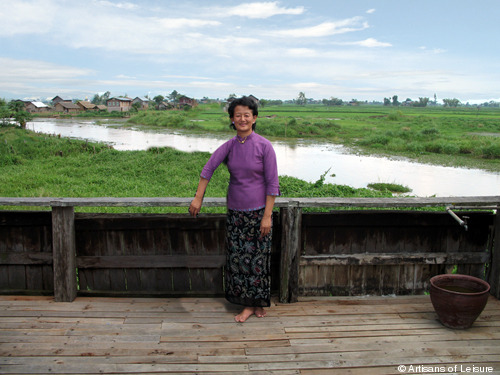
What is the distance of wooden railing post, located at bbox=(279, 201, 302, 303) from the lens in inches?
123

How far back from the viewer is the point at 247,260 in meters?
2.89

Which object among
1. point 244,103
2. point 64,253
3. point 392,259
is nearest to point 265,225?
point 244,103

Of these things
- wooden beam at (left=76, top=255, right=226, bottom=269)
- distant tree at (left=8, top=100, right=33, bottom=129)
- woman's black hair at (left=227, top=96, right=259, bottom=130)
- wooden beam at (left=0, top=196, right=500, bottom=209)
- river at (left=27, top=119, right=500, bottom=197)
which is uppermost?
distant tree at (left=8, top=100, right=33, bottom=129)

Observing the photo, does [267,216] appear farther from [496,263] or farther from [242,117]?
[496,263]

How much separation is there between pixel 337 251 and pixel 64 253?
6.70 feet

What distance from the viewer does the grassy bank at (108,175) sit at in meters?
10.5

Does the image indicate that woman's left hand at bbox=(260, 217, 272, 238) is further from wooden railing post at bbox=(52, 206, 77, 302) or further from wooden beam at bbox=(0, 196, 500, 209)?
wooden railing post at bbox=(52, 206, 77, 302)

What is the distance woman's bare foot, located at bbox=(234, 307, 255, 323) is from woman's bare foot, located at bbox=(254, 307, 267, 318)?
3cm

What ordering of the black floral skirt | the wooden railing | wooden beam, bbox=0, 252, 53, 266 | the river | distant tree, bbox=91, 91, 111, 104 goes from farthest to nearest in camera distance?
distant tree, bbox=91, 91, 111, 104, the river, wooden beam, bbox=0, 252, 53, 266, the wooden railing, the black floral skirt

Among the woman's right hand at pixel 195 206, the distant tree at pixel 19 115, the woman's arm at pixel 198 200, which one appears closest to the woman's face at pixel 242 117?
the woman's arm at pixel 198 200

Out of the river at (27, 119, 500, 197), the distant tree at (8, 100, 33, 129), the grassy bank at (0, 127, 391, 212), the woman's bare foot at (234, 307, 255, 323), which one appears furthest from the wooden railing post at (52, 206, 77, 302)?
the distant tree at (8, 100, 33, 129)

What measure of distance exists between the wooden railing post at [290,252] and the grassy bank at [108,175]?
461 cm

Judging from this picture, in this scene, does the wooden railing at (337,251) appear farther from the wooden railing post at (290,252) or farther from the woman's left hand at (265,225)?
the woman's left hand at (265,225)

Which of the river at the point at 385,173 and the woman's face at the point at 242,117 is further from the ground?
the woman's face at the point at 242,117
